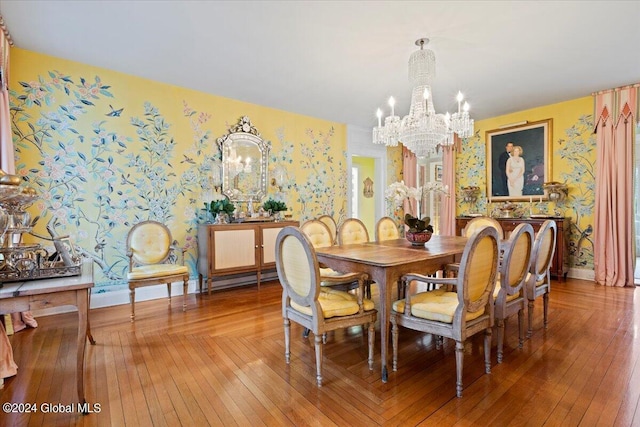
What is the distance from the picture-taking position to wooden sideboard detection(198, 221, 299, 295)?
3965mm

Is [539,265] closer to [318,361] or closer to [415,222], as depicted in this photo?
[415,222]

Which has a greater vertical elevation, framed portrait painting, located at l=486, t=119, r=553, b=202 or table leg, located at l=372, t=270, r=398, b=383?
framed portrait painting, located at l=486, t=119, r=553, b=202

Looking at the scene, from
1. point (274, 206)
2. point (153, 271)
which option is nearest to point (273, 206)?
point (274, 206)

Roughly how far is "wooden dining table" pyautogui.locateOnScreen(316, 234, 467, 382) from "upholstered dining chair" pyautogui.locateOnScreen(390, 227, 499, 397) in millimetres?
128

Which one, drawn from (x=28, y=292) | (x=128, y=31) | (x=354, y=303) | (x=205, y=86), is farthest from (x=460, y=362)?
(x=205, y=86)

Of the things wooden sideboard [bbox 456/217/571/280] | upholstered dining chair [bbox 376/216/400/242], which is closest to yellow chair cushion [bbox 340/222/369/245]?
upholstered dining chair [bbox 376/216/400/242]

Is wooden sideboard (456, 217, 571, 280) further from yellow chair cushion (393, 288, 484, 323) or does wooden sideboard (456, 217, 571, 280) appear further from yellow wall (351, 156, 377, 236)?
yellow chair cushion (393, 288, 484, 323)

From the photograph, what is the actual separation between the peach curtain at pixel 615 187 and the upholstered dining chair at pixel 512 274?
3061 mm

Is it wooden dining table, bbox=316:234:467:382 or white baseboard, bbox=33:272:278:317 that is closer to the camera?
wooden dining table, bbox=316:234:467:382

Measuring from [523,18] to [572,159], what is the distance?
3215mm

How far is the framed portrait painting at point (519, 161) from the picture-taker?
5.03 meters

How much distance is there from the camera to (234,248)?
413cm

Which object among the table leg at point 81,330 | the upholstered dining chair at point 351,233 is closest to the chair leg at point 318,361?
the table leg at point 81,330

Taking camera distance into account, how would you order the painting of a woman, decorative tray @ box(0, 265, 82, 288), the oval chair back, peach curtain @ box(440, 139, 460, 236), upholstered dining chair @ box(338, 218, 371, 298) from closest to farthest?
decorative tray @ box(0, 265, 82, 288) < the oval chair back < upholstered dining chair @ box(338, 218, 371, 298) < the painting of a woman < peach curtain @ box(440, 139, 460, 236)
